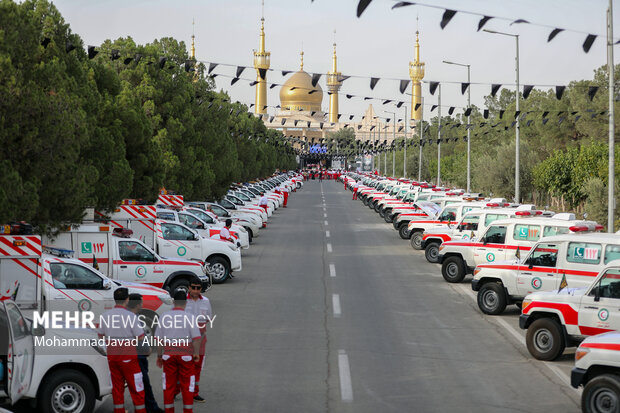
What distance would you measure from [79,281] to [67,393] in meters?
4.87

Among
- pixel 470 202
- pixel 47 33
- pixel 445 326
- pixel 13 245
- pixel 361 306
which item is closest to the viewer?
pixel 13 245

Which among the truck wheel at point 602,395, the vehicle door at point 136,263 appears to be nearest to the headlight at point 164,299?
the vehicle door at point 136,263

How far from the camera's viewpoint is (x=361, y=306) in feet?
60.5

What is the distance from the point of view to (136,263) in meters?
18.3

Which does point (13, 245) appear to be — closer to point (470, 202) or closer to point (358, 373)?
point (358, 373)

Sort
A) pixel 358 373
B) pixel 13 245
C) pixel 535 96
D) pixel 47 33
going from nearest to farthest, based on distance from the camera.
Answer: pixel 358 373 → pixel 13 245 → pixel 47 33 → pixel 535 96

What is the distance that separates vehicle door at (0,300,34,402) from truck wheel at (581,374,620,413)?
248 inches

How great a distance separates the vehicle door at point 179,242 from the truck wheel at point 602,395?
46.4 ft

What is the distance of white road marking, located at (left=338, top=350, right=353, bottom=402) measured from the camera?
1093 cm

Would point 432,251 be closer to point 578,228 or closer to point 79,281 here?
point 578,228

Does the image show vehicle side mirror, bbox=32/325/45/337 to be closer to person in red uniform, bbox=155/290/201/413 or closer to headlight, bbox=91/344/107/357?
headlight, bbox=91/344/107/357

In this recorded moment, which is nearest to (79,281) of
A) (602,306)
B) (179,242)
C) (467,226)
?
(602,306)

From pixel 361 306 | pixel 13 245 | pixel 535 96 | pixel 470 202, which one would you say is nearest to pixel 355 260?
pixel 470 202

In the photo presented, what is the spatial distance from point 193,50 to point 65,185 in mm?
107270
